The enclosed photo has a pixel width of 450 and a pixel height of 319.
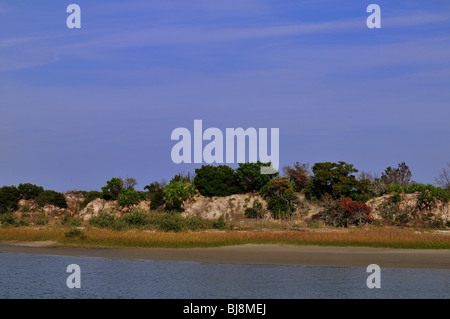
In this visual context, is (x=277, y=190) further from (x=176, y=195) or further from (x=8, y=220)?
(x=8, y=220)

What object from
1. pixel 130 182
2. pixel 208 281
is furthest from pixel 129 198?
pixel 208 281

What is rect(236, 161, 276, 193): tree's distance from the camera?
60.6m

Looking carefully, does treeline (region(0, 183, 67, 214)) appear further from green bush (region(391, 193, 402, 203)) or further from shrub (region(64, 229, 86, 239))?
green bush (region(391, 193, 402, 203))

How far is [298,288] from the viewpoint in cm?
2264

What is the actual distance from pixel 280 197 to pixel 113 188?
69.0 ft

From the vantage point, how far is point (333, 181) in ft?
183

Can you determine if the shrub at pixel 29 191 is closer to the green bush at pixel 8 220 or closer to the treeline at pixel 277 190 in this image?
the treeline at pixel 277 190

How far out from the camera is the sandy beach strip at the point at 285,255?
29.5 metres

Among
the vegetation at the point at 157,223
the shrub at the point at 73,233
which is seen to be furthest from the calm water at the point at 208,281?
the vegetation at the point at 157,223

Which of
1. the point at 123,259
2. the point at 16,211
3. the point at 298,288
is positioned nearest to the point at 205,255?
the point at 123,259

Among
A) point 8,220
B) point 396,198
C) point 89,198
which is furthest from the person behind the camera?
point 89,198

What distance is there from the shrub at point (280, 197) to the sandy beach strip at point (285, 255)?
19.7 metres
